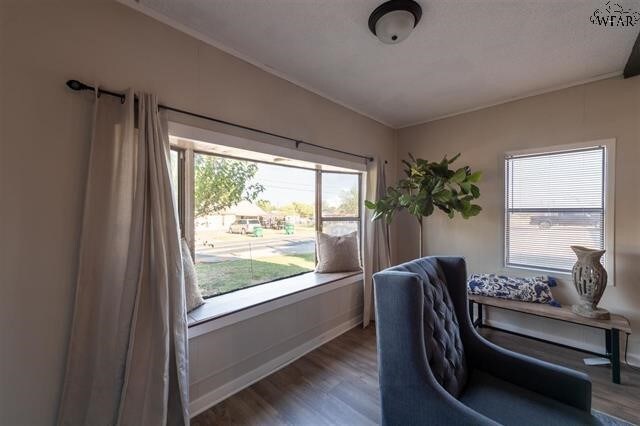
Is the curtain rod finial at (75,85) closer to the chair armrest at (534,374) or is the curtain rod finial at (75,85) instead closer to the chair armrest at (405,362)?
the chair armrest at (405,362)

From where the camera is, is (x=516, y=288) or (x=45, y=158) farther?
(x=516, y=288)

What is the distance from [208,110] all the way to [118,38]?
56 cm

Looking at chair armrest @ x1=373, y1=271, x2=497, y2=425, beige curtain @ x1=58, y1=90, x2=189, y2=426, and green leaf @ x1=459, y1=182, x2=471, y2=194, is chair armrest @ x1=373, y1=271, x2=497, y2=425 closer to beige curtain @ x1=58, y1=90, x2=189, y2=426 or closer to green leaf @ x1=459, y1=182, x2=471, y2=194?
beige curtain @ x1=58, y1=90, x2=189, y2=426

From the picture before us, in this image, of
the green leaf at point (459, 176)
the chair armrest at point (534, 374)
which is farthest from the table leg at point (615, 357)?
the green leaf at point (459, 176)

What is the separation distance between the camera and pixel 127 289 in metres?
1.33

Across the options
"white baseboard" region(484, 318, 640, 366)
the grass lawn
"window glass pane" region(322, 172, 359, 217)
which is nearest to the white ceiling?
"window glass pane" region(322, 172, 359, 217)

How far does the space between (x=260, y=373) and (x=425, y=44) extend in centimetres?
277

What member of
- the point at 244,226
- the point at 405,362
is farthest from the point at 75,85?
the point at 405,362

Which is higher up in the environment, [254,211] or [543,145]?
[543,145]

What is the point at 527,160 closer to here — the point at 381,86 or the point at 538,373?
the point at 381,86

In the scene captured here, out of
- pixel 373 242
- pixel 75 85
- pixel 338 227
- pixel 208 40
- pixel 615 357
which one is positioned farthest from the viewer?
pixel 338 227

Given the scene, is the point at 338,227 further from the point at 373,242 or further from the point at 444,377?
the point at 444,377

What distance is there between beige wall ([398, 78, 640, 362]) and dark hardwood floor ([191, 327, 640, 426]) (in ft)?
1.30

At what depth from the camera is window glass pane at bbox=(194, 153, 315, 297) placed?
2131 millimetres
